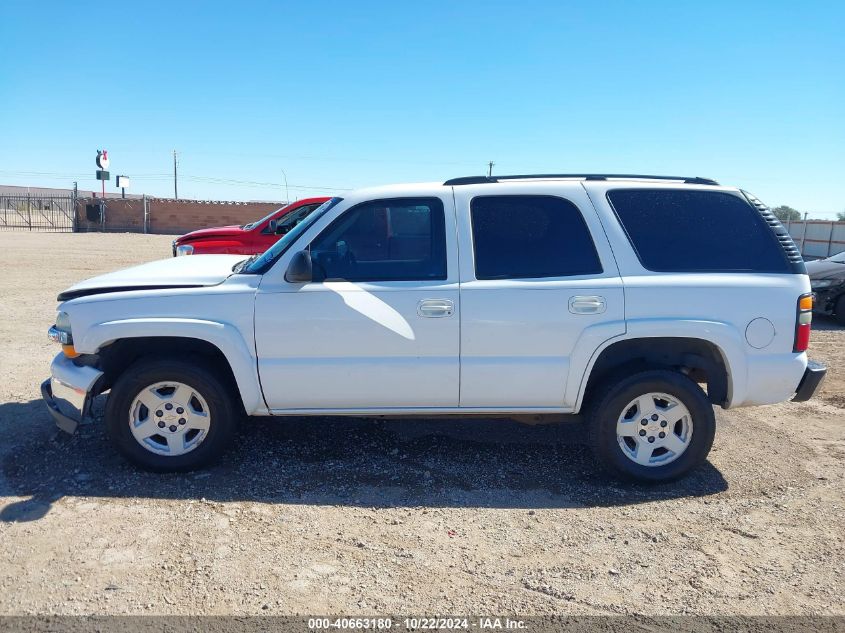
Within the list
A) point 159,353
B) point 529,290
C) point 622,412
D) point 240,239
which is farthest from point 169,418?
point 240,239

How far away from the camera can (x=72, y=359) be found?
4.22 metres

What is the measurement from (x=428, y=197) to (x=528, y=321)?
1.06m

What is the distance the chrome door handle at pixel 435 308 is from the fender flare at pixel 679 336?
2.77 ft

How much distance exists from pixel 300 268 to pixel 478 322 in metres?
1.16

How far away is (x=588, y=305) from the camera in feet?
13.1

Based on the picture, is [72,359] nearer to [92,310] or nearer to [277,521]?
[92,310]

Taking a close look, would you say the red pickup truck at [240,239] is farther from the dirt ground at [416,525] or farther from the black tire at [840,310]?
the black tire at [840,310]

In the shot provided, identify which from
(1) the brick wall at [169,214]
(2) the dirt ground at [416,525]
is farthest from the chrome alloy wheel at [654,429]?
(1) the brick wall at [169,214]

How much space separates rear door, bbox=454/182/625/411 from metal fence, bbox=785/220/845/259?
20.0 meters

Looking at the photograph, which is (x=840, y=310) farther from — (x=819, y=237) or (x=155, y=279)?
(x=819, y=237)

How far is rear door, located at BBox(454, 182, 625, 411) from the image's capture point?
3.97 m

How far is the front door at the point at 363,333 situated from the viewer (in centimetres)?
398

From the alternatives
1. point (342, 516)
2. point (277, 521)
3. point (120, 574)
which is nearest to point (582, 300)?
point (342, 516)

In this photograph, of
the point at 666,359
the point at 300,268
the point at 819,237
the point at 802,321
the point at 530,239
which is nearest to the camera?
the point at 300,268
